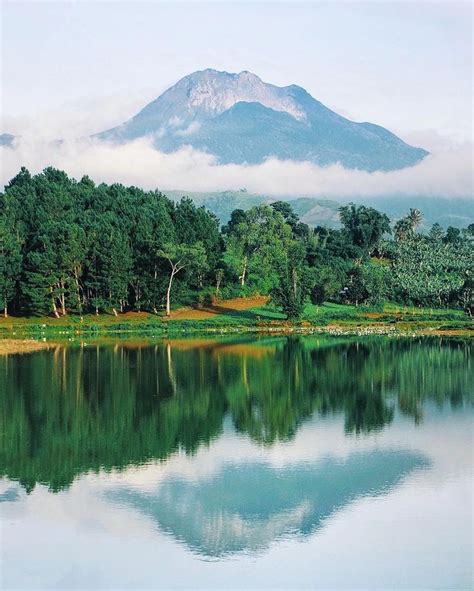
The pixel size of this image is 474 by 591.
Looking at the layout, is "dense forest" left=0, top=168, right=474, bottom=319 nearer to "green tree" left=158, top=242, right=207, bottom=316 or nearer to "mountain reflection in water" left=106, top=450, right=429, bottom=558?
"green tree" left=158, top=242, right=207, bottom=316

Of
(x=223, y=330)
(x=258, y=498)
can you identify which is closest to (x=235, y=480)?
(x=258, y=498)

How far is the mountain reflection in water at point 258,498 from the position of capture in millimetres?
18422

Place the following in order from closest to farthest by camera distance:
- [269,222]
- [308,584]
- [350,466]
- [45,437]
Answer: [308,584]
[350,466]
[45,437]
[269,222]

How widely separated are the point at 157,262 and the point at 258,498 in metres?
56.6

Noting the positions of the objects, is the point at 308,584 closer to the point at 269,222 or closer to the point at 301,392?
the point at 301,392

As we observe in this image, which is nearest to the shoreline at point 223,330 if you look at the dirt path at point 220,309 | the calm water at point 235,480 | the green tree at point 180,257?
the dirt path at point 220,309

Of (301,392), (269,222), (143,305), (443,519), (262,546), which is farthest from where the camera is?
(269,222)

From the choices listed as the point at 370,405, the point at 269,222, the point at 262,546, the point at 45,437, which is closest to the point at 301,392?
the point at 370,405

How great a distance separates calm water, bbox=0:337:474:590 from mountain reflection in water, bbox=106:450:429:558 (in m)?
0.05

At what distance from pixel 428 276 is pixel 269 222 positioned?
1531cm

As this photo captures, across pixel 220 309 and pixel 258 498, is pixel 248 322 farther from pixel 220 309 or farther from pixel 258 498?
pixel 258 498

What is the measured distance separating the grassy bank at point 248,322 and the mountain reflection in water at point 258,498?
4269cm

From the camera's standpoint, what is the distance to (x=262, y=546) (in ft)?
58.1

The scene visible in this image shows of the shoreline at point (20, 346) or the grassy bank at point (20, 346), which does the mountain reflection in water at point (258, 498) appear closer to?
the shoreline at point (20, 346)
